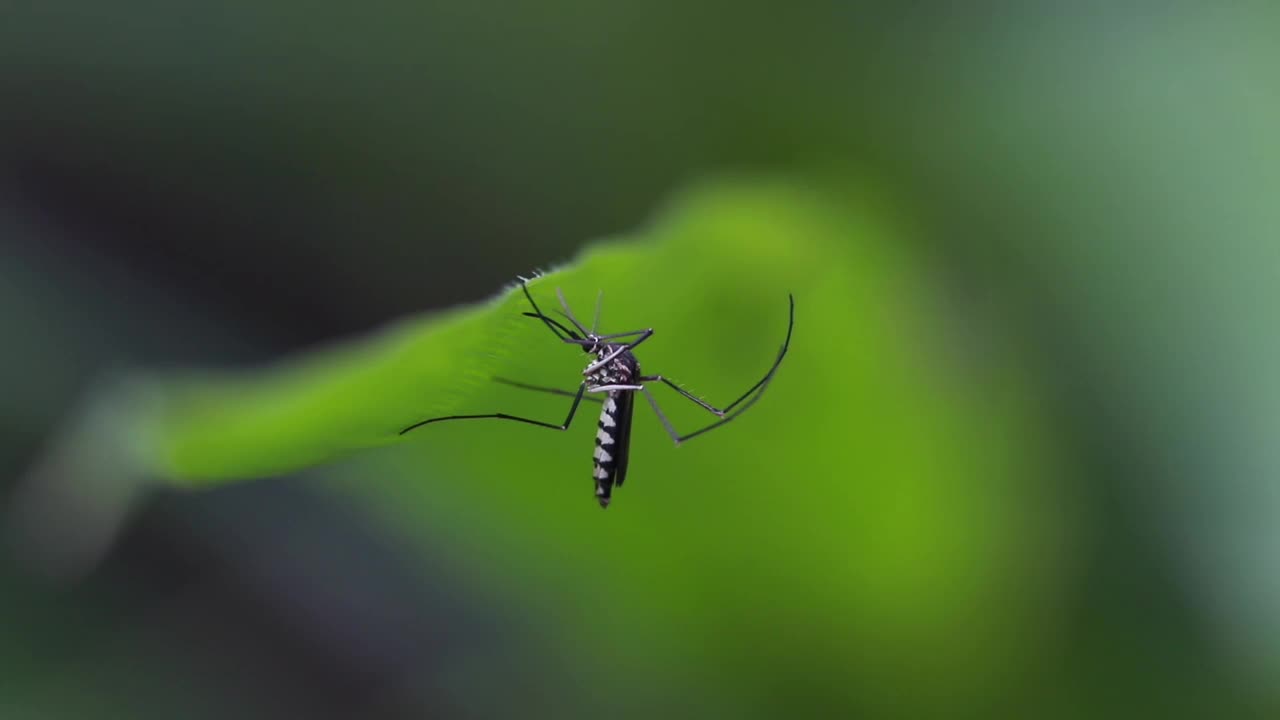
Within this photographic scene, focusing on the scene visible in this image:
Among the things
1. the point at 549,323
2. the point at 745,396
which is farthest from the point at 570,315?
the point at 745,396

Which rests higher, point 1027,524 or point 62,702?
point 1027,524

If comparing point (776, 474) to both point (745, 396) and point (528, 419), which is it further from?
point (528, 419)

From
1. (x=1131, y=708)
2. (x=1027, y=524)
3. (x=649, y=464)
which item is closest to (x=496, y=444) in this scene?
(x=649, y=464)

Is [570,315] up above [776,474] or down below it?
above

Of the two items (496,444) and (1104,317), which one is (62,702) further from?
(1104,317)

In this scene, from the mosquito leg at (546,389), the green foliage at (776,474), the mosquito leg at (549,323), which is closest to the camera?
the mosquito leg at (549,323)

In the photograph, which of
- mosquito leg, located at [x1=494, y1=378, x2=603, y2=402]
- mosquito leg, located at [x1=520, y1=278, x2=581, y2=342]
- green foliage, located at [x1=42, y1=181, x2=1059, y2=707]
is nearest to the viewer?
mosquito leg, located at [x1=520, y1=278, x2=581, y2=342]

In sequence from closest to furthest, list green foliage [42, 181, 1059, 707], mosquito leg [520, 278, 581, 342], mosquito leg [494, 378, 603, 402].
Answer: mosquito leg [520, 278, 581, 342] < mosquito leg [494, 378, 603, 402] < green foliage [42, 181, 1059, 707]
